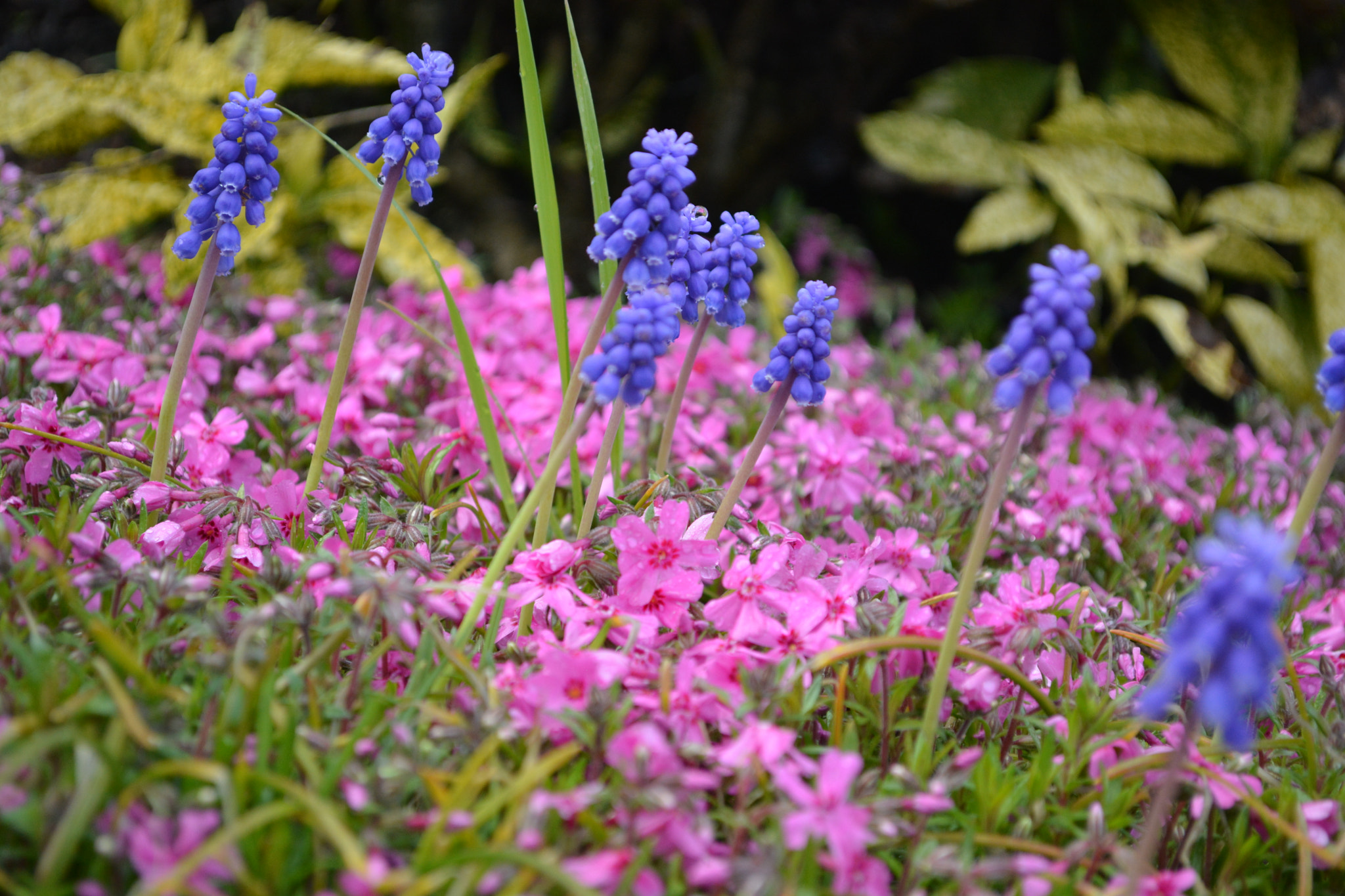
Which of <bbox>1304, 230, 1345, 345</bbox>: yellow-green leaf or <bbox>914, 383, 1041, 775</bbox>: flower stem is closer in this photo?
<bbox>914, 383, 1041, 775</bbox>: flower stem

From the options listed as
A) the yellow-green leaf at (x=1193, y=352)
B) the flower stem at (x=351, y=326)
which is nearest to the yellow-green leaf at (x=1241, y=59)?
the yellow-green leaf at (x=1193, y=352)

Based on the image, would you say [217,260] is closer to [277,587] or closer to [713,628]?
[277,587]

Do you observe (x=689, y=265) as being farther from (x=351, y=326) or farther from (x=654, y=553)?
(x=351, y=326)

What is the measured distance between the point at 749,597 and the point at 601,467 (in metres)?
0.41

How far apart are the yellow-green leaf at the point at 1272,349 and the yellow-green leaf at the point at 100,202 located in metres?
4.88

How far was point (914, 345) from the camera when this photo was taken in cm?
432

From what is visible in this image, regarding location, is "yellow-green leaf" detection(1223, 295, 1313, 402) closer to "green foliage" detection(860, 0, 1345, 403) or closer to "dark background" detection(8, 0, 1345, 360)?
"green foliage" detection(860, 0, 1345, 403)

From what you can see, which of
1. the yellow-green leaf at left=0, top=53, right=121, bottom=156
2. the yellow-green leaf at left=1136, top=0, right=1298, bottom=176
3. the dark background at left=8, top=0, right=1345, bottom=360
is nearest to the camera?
the yellow-green leaf at left=0, top=53, right=121, bottom=156

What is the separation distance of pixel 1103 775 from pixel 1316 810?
34 cm

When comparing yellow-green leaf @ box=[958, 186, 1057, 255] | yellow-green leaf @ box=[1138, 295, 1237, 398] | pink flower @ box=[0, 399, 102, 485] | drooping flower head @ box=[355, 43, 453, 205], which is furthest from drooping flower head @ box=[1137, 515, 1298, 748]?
yellow-green leaf @ box=[958, 186, 1057, 255]

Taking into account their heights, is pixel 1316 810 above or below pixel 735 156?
below

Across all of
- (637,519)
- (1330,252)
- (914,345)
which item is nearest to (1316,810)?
(637,519)

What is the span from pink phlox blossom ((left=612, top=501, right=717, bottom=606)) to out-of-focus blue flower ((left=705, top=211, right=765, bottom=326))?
385mm

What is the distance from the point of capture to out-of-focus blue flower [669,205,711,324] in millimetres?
1786
